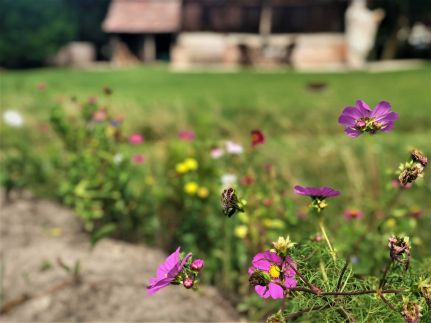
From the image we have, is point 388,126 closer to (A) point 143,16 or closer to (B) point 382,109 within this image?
(B) point 382,109

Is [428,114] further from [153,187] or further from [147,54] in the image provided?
[147,54]

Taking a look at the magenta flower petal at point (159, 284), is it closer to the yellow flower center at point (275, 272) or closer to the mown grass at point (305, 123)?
the yellow flower center at point (275, 272)

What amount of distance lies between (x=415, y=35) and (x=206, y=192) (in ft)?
97.4

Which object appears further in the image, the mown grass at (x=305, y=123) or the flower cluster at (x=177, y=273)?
the mown grass at (x=305, y=123)

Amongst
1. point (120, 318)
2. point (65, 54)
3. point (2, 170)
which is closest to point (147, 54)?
point (65, 54)

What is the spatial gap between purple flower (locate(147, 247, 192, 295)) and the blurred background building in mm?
20423

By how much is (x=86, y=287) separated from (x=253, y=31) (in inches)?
846

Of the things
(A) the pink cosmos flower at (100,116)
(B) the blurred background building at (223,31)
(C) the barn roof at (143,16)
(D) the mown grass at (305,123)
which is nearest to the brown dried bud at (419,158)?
(D) the mown grass at (305,123)

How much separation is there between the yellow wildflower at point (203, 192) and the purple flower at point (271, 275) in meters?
2.06

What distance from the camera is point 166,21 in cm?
2536

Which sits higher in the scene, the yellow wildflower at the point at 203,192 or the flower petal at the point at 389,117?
the flower petal at the point at 389,117

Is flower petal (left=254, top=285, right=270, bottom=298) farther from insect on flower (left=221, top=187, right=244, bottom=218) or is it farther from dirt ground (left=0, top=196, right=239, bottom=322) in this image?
dirt ground (left=0, top=196, right=239, bottom=322)

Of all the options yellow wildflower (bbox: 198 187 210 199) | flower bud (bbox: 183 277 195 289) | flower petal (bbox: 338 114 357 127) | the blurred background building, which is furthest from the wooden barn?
flower bud (bbox: 183 277 195 289)

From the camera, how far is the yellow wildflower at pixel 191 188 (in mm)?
3143
